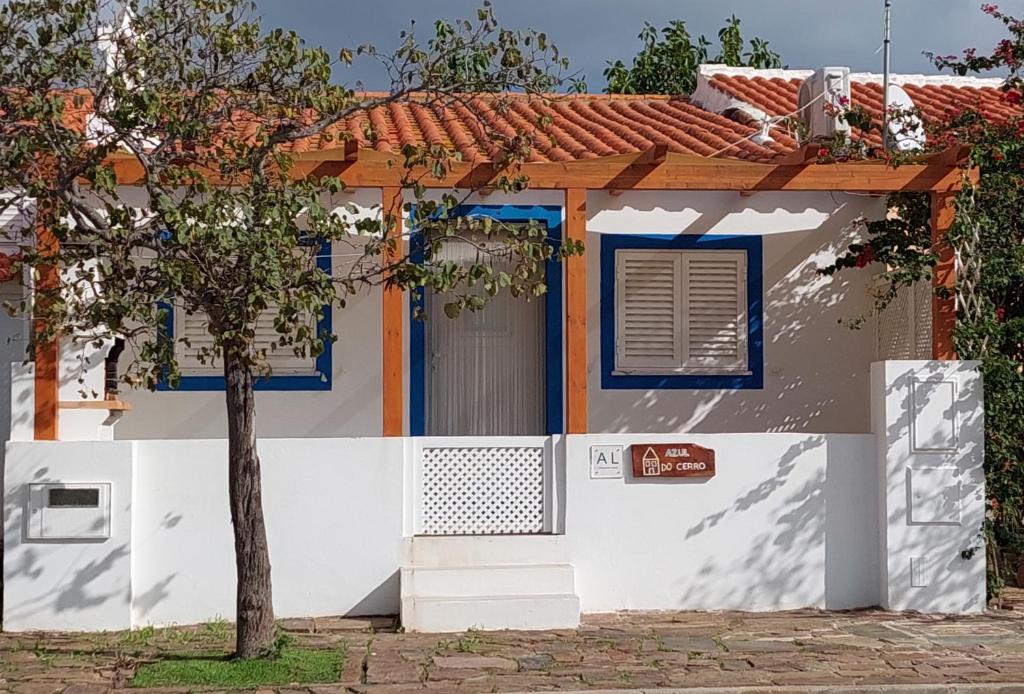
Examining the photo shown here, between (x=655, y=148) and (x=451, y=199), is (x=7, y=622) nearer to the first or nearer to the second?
(x=451, y=199)

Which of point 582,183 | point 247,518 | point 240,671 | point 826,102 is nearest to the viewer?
point 240,671

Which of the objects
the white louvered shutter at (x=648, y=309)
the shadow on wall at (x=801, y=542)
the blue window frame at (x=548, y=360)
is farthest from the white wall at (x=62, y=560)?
the white louvered shutter at (x=648, y=309)

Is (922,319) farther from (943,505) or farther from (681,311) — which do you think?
(681,311)

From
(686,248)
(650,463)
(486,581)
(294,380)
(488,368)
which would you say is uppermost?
(686,248)

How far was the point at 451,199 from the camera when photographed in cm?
809

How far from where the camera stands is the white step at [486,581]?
9.68 meters

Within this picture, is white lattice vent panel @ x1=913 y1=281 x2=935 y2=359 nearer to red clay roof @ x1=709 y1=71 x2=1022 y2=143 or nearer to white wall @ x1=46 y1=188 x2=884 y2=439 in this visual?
white wall @ x1=46 y1=188 x2=884 y2=439

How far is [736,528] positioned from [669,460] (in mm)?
762

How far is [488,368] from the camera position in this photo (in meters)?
12.6

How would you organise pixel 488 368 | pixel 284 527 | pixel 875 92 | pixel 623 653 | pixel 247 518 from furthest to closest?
pixel 875 92 < pixel 488 368 < pixel 284 527 < pixel 623 653 < pixel 247 518

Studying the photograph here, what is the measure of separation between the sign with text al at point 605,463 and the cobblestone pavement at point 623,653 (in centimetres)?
108

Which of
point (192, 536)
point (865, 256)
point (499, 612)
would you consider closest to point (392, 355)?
point (192, 536)

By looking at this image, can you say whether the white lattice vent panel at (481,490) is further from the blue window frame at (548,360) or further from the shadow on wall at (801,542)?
the blue window frame at (548,360)

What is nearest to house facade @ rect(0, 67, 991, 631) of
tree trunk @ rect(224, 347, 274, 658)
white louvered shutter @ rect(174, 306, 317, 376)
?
white louvered shutter @ rect(174, 306, 317, 376)
